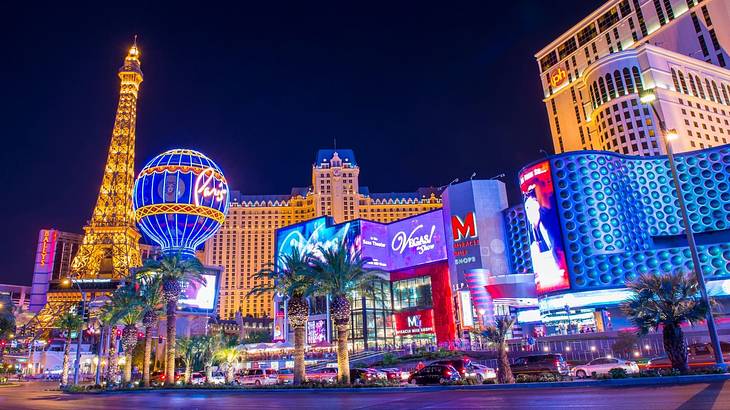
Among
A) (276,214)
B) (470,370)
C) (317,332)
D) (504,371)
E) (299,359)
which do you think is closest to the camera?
(504,371)

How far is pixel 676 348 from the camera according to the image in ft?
71.2

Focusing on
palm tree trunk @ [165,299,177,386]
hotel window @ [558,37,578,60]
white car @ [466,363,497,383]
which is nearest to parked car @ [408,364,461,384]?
white car @ [466,363,497,383]

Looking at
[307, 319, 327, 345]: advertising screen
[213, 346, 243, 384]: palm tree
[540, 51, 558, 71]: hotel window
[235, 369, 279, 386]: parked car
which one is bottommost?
[235, 369, 279, 386]: parked car

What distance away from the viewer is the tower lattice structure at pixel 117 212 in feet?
386

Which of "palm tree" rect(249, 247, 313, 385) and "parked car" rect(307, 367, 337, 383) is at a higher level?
"palm tree" rect(249, 247, 313, 385)

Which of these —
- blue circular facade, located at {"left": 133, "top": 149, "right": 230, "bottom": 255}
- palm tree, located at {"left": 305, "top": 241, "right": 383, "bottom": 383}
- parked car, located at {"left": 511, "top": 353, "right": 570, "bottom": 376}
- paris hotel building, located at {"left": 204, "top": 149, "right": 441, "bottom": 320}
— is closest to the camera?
parked car, located at {"left": 511, "top": 353, "right": 570, "bottom": 376}

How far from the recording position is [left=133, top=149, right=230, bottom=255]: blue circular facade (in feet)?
207

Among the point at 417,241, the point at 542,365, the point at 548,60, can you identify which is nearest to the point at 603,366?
the point at 542,365

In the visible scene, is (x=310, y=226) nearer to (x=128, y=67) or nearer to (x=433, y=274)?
(x=433, y=274)

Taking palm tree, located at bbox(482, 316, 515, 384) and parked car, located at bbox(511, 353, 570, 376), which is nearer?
palm tree, located at bbox(482, 316, 515, 384)

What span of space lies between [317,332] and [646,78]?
86112mm

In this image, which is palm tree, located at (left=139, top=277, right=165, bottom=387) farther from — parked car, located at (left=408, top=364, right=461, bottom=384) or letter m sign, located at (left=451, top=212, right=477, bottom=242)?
letter m sign, located at (left=451, top=212, right=477, bottom=242)

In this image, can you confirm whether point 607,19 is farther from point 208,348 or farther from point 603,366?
point 208,348

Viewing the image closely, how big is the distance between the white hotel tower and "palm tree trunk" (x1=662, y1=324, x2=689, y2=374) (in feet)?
294
